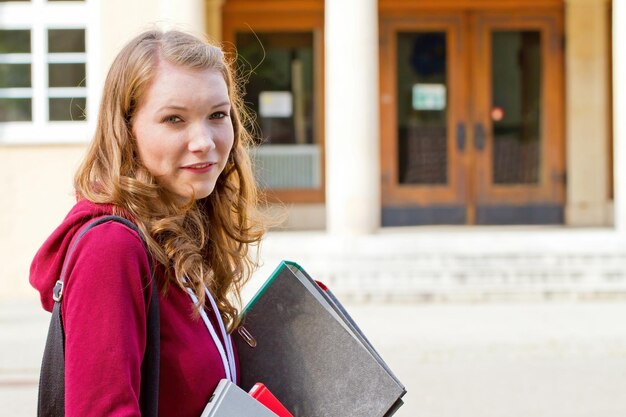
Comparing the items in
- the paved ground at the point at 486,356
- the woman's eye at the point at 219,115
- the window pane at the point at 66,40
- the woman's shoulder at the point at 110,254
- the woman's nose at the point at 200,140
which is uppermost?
the window pane at the point at 66,40

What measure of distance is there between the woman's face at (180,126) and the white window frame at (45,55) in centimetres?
1249

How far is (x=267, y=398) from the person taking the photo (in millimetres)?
1942

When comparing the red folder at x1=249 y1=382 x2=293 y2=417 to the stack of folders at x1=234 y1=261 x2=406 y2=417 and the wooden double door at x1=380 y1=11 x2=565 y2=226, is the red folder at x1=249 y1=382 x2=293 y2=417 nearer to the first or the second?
the stack of folders at x1=234 y1=261 x2=406 y2=417

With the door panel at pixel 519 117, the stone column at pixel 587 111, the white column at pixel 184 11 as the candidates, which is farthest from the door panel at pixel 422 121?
the white column at pixel 184 11

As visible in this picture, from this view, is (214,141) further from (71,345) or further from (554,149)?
(554,149)

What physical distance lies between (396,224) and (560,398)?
871cm

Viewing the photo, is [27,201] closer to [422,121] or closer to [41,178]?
[41,178]

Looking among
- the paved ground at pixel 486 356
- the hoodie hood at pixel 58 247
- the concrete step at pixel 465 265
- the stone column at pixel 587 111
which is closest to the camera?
the hoodie hood at pixel 58 247

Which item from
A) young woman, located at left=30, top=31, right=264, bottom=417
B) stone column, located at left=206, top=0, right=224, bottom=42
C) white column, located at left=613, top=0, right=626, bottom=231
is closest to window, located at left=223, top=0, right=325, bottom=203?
stone column, located at left=206, top=0, right=224, bottom=42

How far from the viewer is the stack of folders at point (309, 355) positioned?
2.04 metres

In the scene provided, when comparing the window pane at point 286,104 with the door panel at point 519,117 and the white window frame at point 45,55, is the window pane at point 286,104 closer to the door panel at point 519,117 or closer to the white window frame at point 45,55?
the door panel at point 519,117

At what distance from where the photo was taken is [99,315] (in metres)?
1.71

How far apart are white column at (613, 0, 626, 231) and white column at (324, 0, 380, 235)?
2.84 m

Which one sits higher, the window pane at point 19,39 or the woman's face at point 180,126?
the window pane at point 19,39
